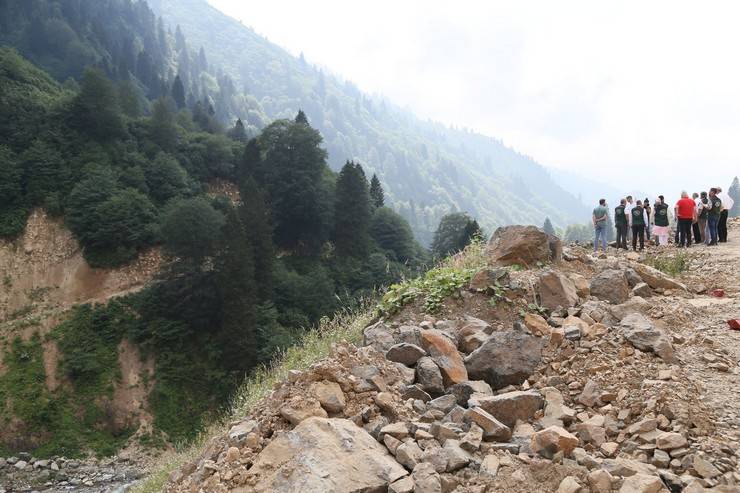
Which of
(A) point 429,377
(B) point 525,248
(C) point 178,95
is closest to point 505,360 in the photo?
(A) point 429,377

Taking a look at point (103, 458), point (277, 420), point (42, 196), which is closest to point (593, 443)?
point (277, 420)

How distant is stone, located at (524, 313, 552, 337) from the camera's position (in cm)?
659

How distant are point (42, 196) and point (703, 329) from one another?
4824 centimetres

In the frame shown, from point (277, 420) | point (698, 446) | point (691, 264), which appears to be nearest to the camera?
point (698, 446)

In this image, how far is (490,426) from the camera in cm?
446

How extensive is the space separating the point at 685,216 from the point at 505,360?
1309 cm

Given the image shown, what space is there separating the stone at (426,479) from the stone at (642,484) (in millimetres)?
1299

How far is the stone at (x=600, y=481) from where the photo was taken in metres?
3.55

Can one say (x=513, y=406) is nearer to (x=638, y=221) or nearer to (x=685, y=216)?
(x=638, y=221)

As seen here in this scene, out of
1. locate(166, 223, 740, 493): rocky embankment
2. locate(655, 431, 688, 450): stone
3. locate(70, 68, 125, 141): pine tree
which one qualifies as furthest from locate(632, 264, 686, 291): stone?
locate(70, 68, 125, 141): pine tree

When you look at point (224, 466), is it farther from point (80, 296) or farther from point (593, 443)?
point (80, 296)

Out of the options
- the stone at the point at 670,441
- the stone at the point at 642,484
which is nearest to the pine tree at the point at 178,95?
the stone at the point at 670,441

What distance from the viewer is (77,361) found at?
32.8 m

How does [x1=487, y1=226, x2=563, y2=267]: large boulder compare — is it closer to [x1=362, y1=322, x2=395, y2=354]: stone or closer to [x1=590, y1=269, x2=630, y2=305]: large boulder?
[x1=590, y1=269, x2=630, y2=305]: large boulder
